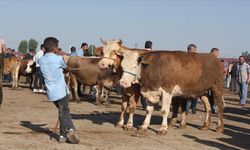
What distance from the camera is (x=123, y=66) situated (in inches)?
428

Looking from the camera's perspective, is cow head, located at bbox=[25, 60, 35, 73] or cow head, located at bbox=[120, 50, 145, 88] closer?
cow head, located at bbox=[120, 50, 145, 88]

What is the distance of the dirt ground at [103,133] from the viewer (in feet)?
30.1

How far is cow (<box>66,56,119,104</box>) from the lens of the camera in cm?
1736

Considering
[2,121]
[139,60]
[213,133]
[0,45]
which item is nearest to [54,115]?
[2,121]

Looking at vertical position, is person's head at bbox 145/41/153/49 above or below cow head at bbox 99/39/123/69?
above

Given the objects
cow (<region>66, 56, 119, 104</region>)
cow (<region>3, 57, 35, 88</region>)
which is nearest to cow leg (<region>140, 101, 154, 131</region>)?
cow (<region>66, 56, 119, 104</region>)

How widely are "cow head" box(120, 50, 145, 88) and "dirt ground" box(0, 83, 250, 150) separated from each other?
1.20 meters

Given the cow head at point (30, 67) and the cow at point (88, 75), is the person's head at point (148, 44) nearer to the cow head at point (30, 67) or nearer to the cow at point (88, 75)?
the cow at point (88, 75)

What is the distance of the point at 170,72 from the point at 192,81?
0.77 meters

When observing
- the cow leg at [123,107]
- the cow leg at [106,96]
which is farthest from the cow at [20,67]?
the cow leg at [123,107]

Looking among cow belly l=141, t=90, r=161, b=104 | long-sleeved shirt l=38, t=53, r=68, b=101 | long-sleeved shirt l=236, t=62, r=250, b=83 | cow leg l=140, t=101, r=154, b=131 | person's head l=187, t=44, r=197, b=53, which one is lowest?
cow leg l=140, t=101, r=154, b=131

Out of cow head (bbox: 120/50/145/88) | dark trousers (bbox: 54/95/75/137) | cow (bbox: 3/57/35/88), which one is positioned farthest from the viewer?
cow (bbox: 3/57/35/88)

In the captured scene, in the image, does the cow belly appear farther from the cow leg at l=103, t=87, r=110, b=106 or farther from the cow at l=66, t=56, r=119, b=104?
the cow leg at l=103, t=87, r=110, b=106

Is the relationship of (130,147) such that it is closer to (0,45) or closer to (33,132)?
(33,132)
